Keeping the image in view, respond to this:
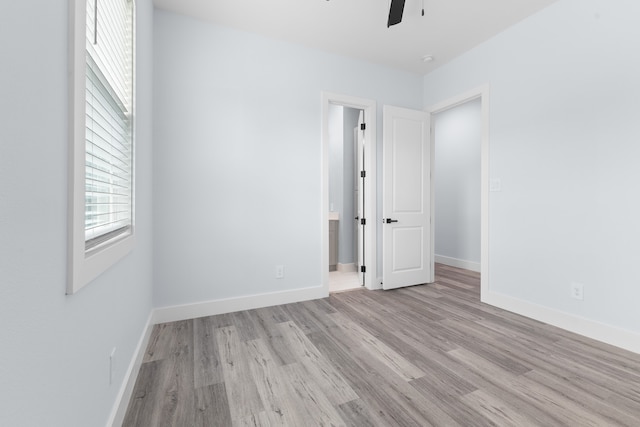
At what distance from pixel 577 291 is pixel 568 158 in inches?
44.3

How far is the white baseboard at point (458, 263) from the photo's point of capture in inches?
182

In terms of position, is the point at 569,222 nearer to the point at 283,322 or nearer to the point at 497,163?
the point at 497,163

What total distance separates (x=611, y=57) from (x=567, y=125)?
1.74ft

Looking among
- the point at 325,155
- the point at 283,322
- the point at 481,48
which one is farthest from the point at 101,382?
the point at 481,48

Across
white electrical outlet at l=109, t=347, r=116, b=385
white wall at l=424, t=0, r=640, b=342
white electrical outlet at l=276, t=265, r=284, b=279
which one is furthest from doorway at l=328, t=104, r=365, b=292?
white electrical outlet at l=109, t=347, r=116, b=385

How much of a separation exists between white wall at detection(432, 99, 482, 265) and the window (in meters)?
4.14

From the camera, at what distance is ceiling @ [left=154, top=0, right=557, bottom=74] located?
258 cm

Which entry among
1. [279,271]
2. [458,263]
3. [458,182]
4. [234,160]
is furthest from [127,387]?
[458,182]

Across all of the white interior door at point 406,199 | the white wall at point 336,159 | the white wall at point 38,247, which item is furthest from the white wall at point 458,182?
the white wall at point 38,247

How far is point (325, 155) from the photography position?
3.31 metres

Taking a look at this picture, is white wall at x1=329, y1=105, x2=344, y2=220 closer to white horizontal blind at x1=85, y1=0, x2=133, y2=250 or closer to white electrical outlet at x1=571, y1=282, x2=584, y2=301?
white electrical outlet at x1=571, y1=282, x2=584, y2=301

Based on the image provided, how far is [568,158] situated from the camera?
2.50 m

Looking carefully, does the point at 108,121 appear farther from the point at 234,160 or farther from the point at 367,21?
the point at 367,21

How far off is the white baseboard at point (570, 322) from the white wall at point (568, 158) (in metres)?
0.03
